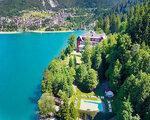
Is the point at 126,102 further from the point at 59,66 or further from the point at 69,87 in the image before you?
the point at 59,66

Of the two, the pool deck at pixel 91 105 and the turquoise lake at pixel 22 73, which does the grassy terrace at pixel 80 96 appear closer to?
the pool deck at pixel 91 105

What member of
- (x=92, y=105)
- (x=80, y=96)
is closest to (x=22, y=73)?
(x=80, y=96)

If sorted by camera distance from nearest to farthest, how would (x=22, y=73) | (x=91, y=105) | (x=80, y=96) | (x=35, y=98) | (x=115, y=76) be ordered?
(x=91, y=105) → (x=115, y=76) → (x=80, y=96) → (x=35, y=98) → (x=22, y=73)

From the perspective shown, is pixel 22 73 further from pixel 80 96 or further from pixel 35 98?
pixel 80 96

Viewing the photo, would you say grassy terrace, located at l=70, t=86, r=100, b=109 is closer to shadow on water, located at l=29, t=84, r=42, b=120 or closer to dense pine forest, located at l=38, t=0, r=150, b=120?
dense pine forest, located at l=38, t=0, r=150, b=120

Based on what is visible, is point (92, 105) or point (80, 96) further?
point (80, 96)

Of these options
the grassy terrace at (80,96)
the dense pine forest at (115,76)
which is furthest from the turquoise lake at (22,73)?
the grassy terrace at (80,96)

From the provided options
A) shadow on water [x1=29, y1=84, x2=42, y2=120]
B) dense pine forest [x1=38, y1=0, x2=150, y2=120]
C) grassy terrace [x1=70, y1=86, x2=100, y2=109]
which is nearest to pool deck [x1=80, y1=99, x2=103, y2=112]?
grassy terrace [x1=70, y1=86, x2=100, y2=109]

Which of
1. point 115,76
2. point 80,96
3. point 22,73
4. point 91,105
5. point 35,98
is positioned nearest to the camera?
point 91,105
